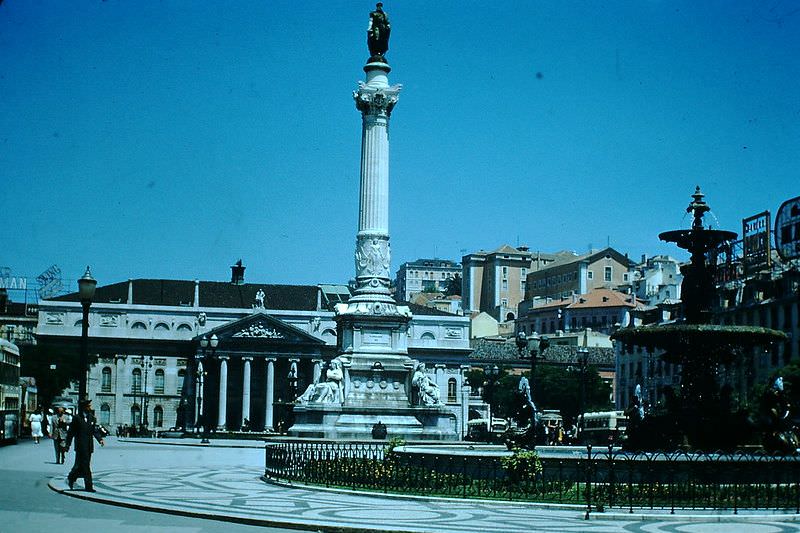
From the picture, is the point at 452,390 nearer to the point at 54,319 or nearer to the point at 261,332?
the point at 261,332

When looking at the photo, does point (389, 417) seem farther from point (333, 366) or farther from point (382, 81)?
point (382, 81)

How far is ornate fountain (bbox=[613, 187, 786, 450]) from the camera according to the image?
996 inches

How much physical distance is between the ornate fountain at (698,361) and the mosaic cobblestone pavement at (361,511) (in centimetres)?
522

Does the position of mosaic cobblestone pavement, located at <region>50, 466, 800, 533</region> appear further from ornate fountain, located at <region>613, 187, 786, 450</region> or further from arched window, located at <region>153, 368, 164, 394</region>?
arched window, located at <region>153, 368, 164, 394</region>

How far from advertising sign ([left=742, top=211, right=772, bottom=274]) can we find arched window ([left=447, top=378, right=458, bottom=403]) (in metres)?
39.3

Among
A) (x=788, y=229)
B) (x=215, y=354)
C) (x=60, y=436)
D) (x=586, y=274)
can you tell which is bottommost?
(x=60, y=436)

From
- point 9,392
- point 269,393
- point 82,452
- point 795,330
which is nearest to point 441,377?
point 269,393

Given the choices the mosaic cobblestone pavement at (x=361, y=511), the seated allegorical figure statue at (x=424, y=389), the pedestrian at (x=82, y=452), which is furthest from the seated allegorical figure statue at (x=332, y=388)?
the pedestrian at (x=82, y=452)

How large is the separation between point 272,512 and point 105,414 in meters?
103

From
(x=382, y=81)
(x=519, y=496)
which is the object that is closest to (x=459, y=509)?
(x=519, y=496)

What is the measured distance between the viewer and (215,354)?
376 ft

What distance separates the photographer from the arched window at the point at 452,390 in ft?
388

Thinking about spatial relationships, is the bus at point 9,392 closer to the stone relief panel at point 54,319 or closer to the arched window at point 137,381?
the stone relief panel at point 54,319

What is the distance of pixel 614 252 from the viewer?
163375 mm
